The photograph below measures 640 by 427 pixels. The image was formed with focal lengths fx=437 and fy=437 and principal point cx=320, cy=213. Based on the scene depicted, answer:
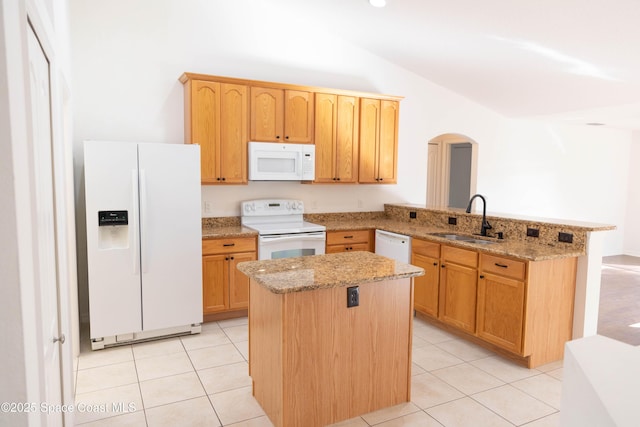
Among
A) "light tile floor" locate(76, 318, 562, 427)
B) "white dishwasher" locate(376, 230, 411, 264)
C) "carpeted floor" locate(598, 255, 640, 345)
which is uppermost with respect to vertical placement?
"white dishwasher" locate(376, 230, 411, 264)

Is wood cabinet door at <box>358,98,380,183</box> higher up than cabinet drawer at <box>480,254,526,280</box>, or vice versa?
wood cabinet door at <box>358,98,380,183</box>

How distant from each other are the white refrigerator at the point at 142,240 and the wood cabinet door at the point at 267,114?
847 millimetres

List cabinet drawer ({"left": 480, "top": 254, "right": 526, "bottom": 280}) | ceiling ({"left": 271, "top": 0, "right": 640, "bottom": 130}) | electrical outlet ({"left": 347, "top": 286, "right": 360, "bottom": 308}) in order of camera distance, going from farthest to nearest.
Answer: ceiling ({"left": 271, "top": 0, "right": 640, "bottom": 130}) < cabinet drawer ({"left": 480, "top": 254, "right": 526, "bottom": 280}) < electrical outlet ({"left": 347, "top": 286, "right": 360, "bottom": 308})

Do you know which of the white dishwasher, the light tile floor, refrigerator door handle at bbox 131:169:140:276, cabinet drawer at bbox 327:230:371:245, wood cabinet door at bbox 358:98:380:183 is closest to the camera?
the light tile floor

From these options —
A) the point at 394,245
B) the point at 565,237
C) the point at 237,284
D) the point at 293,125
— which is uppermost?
the point at 293,125

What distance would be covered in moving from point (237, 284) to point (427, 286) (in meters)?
1.81

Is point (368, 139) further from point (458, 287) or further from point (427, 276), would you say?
point (458, 287)

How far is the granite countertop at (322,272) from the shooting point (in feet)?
7.54

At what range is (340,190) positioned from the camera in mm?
5332

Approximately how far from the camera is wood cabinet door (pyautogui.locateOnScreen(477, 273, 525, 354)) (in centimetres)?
323

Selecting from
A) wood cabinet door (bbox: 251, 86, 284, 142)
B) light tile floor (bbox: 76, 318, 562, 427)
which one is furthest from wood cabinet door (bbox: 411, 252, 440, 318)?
wood cabinet door (bbox: 251, 86, 284, 142)

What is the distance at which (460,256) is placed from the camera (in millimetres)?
3736

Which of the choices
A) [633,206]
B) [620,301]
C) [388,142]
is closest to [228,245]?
[388,142]

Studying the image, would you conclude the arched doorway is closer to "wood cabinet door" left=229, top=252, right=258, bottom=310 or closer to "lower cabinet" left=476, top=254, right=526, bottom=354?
"lower cabinet" left=476, top=254, right=526, bottom=354
